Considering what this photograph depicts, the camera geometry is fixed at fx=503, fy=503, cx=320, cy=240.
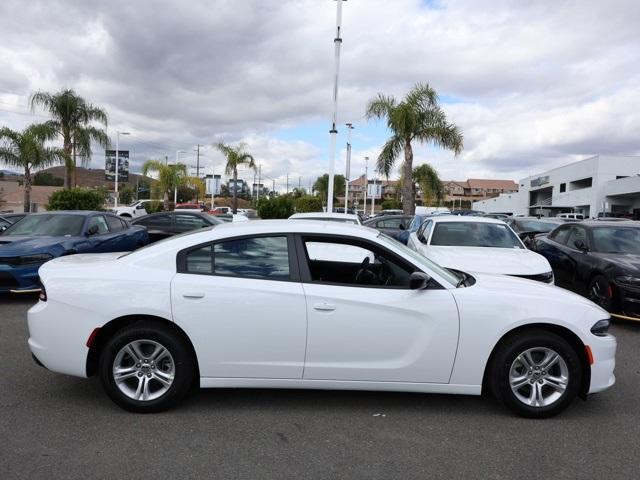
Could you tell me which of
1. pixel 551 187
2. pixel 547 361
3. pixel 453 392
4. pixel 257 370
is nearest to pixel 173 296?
pixel 257 370

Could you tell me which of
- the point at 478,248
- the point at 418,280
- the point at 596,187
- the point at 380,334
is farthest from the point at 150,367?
the point at 596,187

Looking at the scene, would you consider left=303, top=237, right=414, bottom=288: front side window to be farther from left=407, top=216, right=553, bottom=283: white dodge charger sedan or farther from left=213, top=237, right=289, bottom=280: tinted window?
left=407, top=216, right=553, bottom=283: white dodge charger sedan

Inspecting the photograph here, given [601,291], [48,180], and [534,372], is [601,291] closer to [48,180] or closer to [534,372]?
[534,372]

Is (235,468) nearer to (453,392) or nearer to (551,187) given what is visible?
(453,392)

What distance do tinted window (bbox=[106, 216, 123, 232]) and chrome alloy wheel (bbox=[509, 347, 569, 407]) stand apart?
8.60 meters

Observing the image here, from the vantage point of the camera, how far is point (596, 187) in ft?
181

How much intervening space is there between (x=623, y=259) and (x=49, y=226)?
943cm

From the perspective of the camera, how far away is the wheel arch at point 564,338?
3.79 metres

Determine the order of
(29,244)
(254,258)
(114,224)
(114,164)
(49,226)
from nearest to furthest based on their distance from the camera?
1. (254,258)
2. (29,244)
3. (49,226)
4. (114,224)
5. (114,164)

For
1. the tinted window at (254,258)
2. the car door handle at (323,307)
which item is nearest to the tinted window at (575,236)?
the car door handle at (323,307)

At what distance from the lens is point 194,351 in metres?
3.78

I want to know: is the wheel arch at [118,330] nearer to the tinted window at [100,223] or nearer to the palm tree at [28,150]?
the tinted window at [100,223]

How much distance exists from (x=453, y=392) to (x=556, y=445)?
75 centimetres

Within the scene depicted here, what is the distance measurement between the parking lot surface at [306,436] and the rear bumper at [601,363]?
0.28 meters
